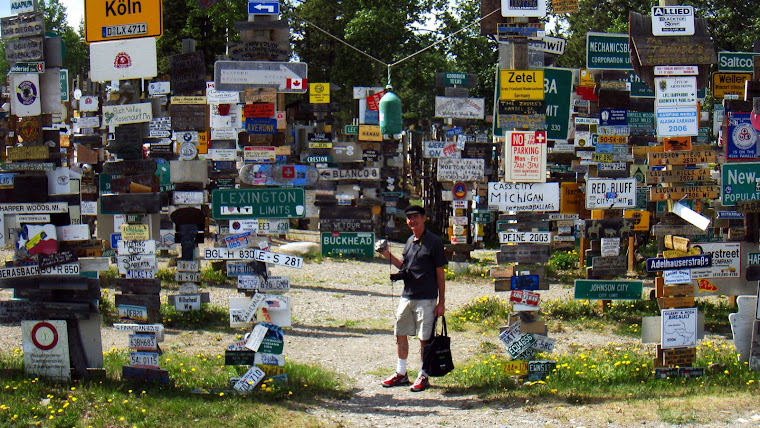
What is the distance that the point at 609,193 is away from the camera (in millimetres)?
12359

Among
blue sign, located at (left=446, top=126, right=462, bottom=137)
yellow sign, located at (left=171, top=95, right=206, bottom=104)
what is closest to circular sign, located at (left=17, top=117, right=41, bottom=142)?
yellow sign, located at (left=171, top=95, right=206, bottom=104)

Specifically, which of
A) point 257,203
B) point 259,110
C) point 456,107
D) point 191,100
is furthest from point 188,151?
point 456,107

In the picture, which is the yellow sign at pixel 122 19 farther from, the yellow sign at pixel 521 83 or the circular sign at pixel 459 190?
the circular sign at pixel 459 190

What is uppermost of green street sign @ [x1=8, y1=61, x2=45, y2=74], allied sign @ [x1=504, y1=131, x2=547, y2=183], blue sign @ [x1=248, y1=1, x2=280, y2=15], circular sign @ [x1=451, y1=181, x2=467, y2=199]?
blue sign @ [x1=248, y1=1, x2=280, y2=15]

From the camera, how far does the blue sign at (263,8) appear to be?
8.95m

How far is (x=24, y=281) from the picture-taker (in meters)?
8.80

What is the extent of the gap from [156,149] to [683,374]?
12.0 metres

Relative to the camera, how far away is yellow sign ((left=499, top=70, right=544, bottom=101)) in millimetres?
8953

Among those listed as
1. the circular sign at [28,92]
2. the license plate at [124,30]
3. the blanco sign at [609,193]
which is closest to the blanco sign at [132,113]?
the license plate at [124,30]

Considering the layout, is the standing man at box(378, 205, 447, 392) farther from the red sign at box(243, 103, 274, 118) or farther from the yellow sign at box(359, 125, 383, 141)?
the yellow sign at box(359, 125, 383, 141)

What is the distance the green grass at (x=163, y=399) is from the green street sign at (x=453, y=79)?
419 inches

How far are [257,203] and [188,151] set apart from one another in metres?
6.34

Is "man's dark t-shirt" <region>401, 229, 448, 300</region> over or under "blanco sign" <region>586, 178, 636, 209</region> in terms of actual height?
under

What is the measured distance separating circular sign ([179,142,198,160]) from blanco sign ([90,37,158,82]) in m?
5.68
